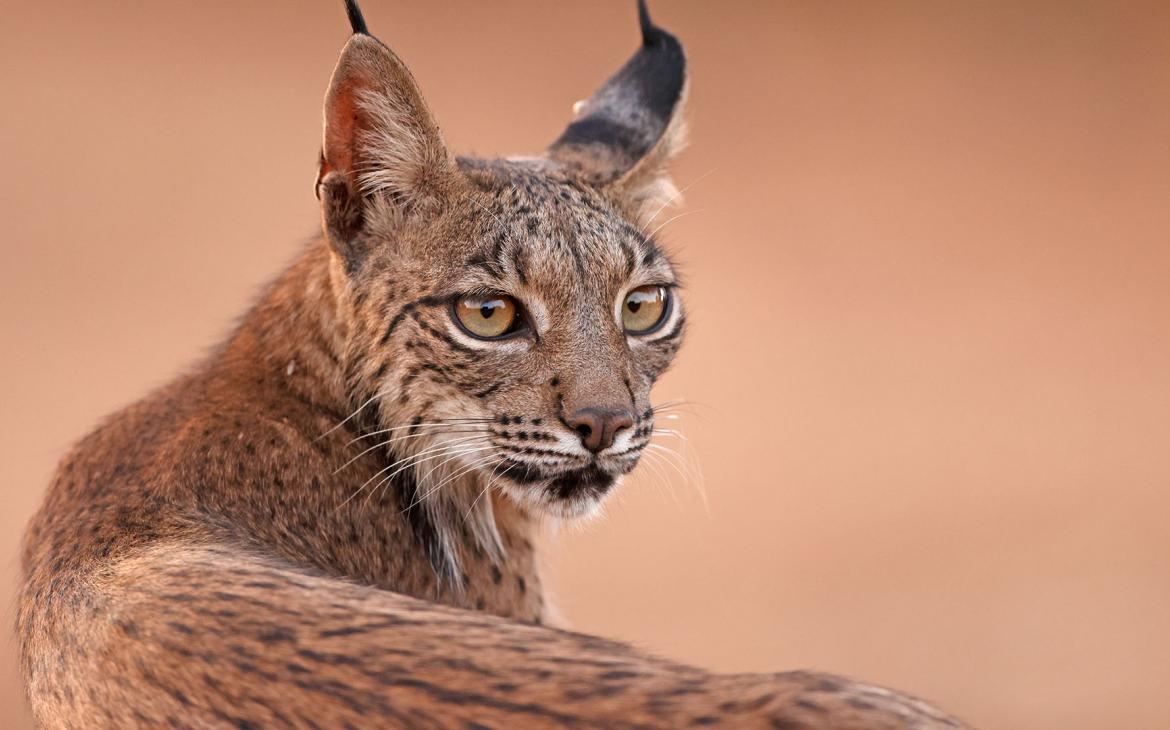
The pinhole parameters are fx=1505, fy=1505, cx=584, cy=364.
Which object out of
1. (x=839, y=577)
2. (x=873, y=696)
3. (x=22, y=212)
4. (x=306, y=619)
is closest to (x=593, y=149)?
(x=306, y=619)

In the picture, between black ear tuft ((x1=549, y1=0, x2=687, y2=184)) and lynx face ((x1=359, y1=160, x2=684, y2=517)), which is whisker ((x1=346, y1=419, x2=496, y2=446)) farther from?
black ear tuft ((x1=549, y1=0, x2=687, y2=184))

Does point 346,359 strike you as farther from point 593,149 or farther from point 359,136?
point 593,149

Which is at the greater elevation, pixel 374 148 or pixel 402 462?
pixel 374 148

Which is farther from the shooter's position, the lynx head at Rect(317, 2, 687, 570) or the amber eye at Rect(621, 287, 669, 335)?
the amber eye at Rect(621, 287, 669, 335)

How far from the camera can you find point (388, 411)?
4156 millimetres

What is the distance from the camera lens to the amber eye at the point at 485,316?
4.10 meters

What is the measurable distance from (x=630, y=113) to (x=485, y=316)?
4.18 feet

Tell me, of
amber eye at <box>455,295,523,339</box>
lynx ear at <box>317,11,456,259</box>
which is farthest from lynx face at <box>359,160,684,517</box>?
lynx ear at <box>317,11,456,259</box>

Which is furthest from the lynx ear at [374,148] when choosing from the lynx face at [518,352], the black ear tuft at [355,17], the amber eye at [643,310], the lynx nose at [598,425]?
the lynx nose at [598,425]

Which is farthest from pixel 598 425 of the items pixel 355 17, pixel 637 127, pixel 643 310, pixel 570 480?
pixel 637 127

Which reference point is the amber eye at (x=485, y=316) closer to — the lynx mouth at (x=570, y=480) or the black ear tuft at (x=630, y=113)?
the lynx mouth at (x=570, y=480)

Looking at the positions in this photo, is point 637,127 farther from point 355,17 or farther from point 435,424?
point 435,424

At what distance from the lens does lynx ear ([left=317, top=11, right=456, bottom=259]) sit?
4062 mm

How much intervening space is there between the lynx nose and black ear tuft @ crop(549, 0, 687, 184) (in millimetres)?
981
